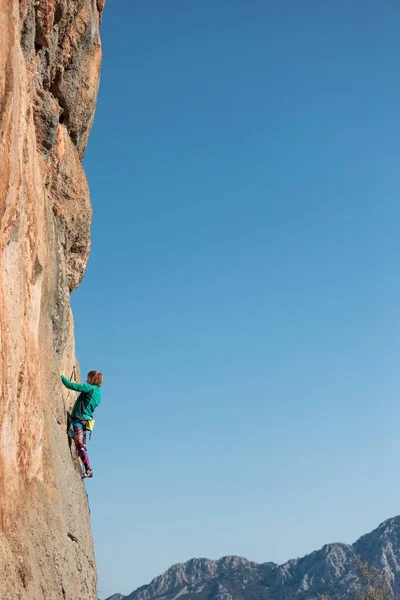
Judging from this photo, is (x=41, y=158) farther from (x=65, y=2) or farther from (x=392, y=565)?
(x=392, y=565)

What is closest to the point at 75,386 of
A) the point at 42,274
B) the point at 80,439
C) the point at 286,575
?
the point at 80,439

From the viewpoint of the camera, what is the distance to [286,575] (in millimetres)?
147875

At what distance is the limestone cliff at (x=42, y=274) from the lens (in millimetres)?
8898

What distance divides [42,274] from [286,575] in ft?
500

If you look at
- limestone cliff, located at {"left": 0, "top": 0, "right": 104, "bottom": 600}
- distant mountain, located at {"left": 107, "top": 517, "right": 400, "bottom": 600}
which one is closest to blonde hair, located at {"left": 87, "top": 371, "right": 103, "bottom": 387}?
limestone cliff, located at {"left": 0, "top": 0, "right": 104, "bottom": 600}

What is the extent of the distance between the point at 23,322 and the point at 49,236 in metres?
3.21

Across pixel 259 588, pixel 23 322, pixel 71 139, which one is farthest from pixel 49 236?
pixel 259 588

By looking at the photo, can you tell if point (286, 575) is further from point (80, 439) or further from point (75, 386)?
point (75, 386)

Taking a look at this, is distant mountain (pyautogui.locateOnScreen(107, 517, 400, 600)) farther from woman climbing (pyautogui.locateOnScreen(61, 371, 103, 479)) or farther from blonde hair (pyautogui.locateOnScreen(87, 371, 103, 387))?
blonde hair (pyautogui.locateOnScreen(87, 371, 103, 387))

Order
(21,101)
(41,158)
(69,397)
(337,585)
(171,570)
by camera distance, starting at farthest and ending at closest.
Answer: (171,570) < (337,585) < (69,397) < (41,158) < (21,101)

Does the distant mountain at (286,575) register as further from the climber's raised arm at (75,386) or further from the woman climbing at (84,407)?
the climber's raised arm at (75,386)

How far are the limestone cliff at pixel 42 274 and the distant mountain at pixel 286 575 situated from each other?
125830 millimetres

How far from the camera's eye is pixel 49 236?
1294 cm

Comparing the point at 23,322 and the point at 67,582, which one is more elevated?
the point at 23,322
